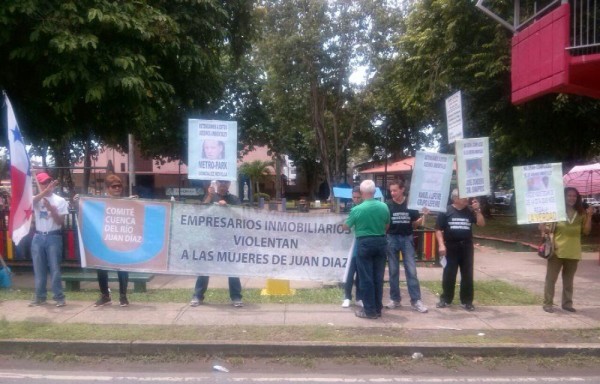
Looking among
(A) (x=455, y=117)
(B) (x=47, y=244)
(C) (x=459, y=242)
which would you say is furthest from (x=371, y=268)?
(B) (x=47, y=244)

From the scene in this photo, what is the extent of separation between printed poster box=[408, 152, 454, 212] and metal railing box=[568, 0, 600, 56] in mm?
4173

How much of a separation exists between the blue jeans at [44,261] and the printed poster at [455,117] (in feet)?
18.4

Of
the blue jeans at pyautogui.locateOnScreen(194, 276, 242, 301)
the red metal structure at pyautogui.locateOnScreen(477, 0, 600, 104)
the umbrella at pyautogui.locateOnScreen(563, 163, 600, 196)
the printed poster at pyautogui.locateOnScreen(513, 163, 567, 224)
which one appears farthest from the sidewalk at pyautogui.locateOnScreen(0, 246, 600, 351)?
the umbrella at pyautogui.locateOnScreen(563, 163, 600, 196)

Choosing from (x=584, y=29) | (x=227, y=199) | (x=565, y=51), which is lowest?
(x=227, y=199)

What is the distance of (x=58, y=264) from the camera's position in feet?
27.6

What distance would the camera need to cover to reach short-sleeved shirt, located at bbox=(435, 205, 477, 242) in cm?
823

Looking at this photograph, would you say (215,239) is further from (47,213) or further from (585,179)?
(585,179)

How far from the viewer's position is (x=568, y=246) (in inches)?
322

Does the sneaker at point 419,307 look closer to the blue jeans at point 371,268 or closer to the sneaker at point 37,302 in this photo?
the blue jeans at point 371,268

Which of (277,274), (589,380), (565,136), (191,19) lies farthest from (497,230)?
(589,380)

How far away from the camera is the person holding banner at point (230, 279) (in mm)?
8562

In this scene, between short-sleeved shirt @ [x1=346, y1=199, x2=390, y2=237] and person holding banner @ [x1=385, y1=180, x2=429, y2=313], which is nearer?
short-sleeved shirt @ [x1=346, y1=199, x2=390, y2=237]

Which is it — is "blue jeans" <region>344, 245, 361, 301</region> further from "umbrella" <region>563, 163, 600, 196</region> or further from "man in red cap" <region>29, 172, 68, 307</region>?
"umbrella" <region>563, 163, 600, 196</region>

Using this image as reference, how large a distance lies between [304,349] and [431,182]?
2947mm
